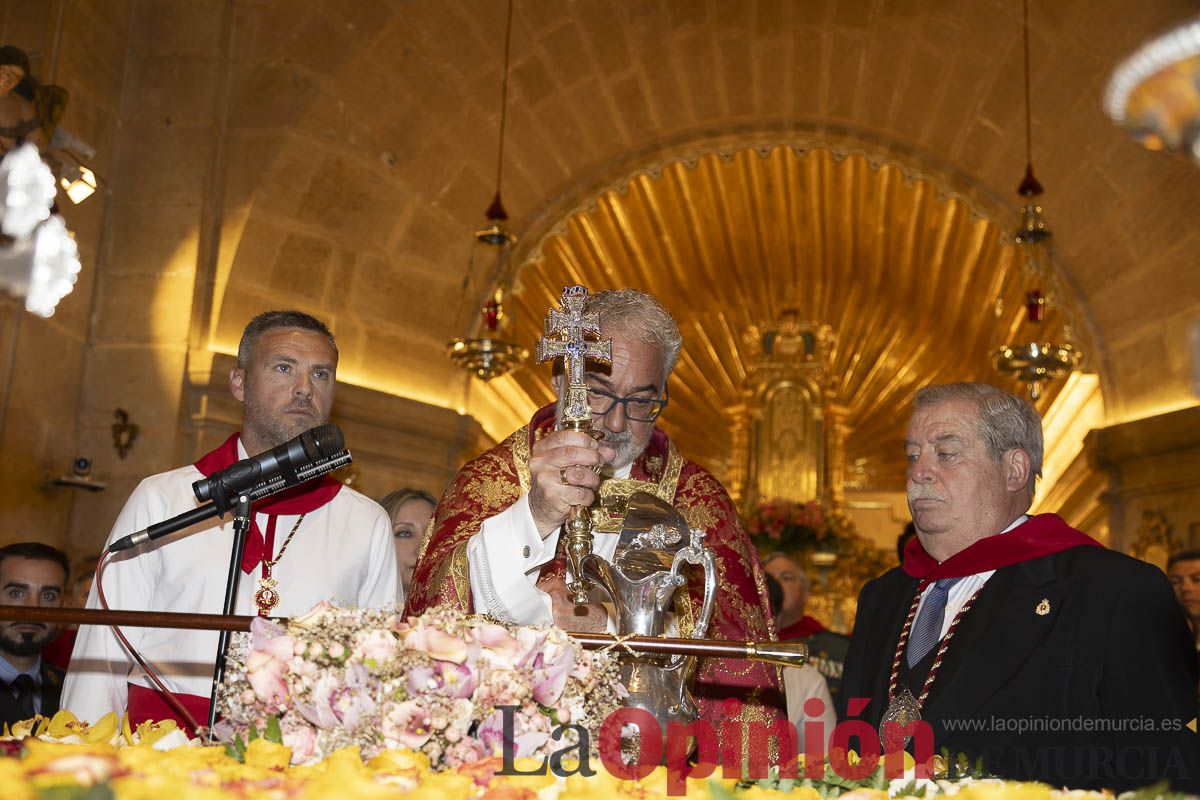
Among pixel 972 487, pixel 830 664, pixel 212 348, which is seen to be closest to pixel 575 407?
pixel 972 487

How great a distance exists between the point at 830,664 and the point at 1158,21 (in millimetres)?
3986

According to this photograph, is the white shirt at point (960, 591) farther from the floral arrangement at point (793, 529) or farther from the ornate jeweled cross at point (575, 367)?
the floral arrangement at point (793, 529)

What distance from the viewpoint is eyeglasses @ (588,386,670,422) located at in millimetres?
2877

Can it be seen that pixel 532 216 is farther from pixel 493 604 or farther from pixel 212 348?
pixel 493 604

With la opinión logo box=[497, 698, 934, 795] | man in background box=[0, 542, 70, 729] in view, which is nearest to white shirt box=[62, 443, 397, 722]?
man in background box=[0, 542, 70, 729]

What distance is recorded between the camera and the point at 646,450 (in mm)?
3209

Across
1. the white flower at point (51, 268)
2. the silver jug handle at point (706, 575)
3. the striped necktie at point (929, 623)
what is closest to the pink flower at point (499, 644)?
the silver jug handle at point (706, 575)

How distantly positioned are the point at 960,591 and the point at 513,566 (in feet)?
3.94

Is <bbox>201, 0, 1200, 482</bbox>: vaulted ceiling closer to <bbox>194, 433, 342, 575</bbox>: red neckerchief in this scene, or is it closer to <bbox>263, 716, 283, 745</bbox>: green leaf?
<bbox>194, 433, 342, 575</bbox>: red neckerchief

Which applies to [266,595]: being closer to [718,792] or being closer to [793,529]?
[718,792]

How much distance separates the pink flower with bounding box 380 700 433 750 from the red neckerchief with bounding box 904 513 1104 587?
1706 millimetres

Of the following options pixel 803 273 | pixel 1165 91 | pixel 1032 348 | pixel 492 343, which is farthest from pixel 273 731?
pixel 803 273

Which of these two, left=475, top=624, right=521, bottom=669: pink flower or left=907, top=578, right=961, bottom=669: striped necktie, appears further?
left=907, top=578, right=961, bottom=669: striped necktie

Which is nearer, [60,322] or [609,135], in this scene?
[60,322]
